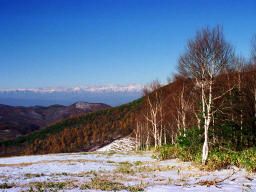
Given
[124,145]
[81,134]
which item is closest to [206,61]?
[124,145]

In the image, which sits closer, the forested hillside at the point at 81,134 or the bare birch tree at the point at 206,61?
the bare birch tree at the point at 206,61

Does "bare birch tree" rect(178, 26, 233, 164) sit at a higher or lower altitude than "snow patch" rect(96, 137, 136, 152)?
higher

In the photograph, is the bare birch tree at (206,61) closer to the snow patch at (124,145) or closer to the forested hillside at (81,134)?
the snow patch at (124,145)

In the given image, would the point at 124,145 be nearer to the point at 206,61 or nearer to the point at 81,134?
the point at 81,134

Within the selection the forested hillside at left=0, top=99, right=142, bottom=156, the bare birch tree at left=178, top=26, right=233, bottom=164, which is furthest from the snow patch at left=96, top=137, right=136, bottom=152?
the bare birch tree at left=178, top=26, right=233, bottom=164

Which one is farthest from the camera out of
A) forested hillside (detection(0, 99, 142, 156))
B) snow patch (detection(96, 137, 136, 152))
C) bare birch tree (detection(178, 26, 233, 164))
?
forested hillside (detection(0, 99, 142, 156))

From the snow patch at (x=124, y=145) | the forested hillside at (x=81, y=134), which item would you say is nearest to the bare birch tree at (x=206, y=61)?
the snow patch at (x=124, y=145)

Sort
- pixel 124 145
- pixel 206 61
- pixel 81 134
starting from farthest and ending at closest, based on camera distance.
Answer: pixel 81 134
pixel 124 145
pixel 206 61

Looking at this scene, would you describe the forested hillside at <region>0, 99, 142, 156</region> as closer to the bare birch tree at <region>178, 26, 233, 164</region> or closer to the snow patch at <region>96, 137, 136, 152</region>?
the snow patch at <region>96, 137, 136, 152</region>

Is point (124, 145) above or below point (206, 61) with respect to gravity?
below

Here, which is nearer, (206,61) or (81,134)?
(206,61)

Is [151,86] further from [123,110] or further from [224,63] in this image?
[123,110]

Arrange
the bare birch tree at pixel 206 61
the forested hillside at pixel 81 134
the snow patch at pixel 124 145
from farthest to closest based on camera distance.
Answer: the forested hillside at pixel 81 134 → the snow patch at pixel 124 145 → the bare birch tree at pixel 206 61

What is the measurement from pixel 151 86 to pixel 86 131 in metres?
75.5
